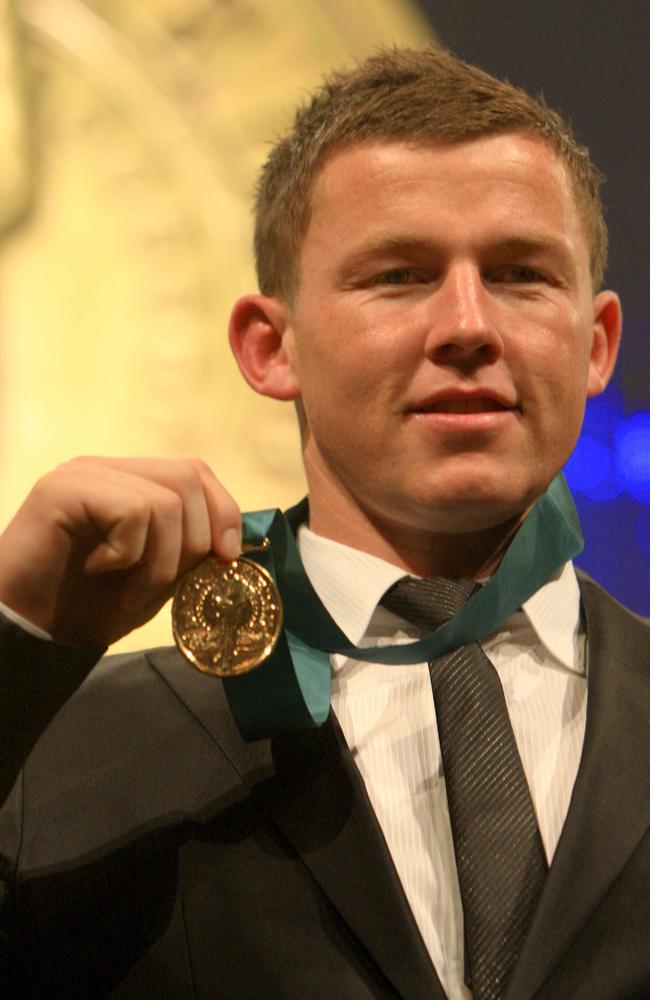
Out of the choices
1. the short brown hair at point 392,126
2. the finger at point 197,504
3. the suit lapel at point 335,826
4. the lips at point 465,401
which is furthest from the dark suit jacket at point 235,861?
the short brown hair at point 392,126

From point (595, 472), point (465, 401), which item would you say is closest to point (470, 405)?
point (465, 401)

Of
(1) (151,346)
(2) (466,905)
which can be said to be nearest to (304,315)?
(1) (151,346)

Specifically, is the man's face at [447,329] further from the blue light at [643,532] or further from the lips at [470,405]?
the blue light at [643,532]

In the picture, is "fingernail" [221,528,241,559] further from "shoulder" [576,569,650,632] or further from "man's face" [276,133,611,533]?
"shoulder" [576,569,650,632]

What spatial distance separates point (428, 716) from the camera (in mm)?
1215

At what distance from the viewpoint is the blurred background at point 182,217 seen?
1774mm

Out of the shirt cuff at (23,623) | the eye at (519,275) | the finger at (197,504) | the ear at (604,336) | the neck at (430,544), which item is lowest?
Answer: the shirt cuff at (23,623)

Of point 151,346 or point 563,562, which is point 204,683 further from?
point 151,346

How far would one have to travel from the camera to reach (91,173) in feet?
5.94

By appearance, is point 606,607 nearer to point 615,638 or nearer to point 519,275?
point 615,638

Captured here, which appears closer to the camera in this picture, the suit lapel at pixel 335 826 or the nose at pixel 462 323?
the suit lapel at pixel 335 826

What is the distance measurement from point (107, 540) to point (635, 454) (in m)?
1.11

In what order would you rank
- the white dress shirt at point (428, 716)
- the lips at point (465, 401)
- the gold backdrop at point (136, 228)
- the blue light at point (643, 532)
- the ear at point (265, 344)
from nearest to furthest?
1. the white dress shirt at point (428, 716)
2. the lips at point (465, 401)
3. the ear at point (265, 344)
4. the gold backdrop at point (136, 228)
5. the blue light at point (643, 532)


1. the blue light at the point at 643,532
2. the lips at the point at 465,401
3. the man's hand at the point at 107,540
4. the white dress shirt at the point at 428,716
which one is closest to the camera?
the man's hand at the point at 107,540
